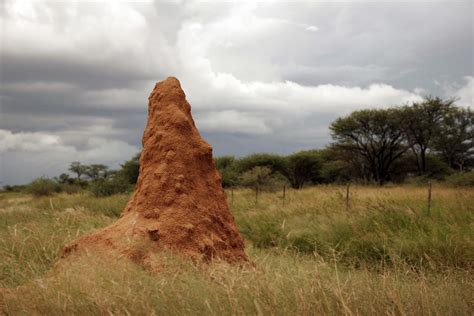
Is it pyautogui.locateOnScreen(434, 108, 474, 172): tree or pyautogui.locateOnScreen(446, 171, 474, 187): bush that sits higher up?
pyautogui.locateOnScreen(434, 108, 474, 172): tree

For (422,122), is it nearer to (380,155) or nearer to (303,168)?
(380,155)

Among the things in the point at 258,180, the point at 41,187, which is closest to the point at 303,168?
the point at 258,180

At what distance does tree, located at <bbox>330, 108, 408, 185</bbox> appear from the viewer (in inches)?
1321

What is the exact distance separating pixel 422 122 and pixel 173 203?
31.7 meters

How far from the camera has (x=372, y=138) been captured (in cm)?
3450

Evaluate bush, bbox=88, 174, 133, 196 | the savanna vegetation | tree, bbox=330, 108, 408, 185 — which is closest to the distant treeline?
tree, bbox=330, 108, 408, 185

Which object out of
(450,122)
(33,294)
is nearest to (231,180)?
(450,122)

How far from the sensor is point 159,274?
4.10 metres

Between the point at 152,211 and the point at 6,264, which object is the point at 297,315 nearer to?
the point at 152,211

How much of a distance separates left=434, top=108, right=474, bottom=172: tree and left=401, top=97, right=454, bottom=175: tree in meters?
0.90

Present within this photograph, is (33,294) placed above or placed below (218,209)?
below

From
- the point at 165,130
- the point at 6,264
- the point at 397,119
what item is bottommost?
the point at 6,264

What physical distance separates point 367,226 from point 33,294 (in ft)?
20.3

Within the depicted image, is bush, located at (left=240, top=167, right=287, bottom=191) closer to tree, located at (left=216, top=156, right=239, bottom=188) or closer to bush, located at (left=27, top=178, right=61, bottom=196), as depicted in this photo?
tree, located at (left=216, top=156, right=239, bottom=188)
